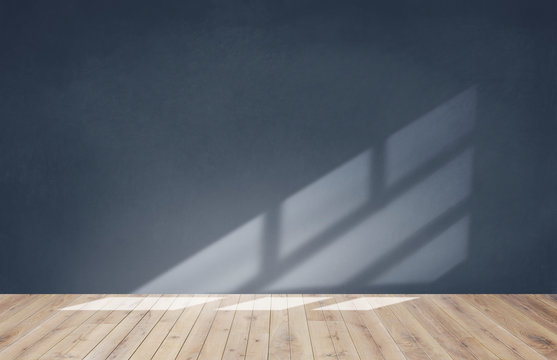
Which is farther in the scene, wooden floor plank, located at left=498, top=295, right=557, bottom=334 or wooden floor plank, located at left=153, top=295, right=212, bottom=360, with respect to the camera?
wooden floor plank, located at left=498, top=295, right=557, bottom=334

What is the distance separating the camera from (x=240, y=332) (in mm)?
2648

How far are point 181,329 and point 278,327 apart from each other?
0.52m

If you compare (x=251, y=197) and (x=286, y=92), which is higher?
(x=286, y=92)

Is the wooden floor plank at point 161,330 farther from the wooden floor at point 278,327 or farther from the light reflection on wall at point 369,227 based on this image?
the light reflection on wall at point 369,227

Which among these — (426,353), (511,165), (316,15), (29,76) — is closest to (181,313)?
(426,353)

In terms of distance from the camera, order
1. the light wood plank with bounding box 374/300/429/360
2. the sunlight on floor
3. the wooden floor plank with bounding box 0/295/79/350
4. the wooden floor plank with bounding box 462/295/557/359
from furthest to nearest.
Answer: the sunlight on floor < the wooden floor plank with bounding box 0/295/79/350 < the wooden floor plank with bounding box 462/295/557/359 < the light wood plank with bounding box 374/300/429/360

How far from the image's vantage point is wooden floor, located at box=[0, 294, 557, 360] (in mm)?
2379

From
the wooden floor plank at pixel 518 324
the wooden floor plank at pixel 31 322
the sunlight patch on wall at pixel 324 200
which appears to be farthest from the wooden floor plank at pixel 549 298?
the wooden floor plank at pixel 31 322

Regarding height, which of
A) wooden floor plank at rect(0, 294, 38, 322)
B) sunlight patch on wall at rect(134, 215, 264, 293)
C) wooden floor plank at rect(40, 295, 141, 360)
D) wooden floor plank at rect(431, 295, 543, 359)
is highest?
sunlight patch on wall at rect(134, 215, 264, 293)

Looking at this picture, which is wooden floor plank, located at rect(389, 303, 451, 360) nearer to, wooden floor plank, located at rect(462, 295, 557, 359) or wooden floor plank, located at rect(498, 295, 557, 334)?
wooden floor plank, located at rect(462, 295, 557, 359)

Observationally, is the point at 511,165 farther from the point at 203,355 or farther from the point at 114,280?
the point at 114,280

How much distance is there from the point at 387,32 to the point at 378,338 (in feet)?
6.48

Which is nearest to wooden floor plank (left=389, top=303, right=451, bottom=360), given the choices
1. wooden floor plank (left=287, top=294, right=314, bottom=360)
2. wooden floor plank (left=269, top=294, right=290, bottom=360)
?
wooden floor plank (left=287, top=294, right=314, bottom=360)

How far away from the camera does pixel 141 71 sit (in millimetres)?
3361
